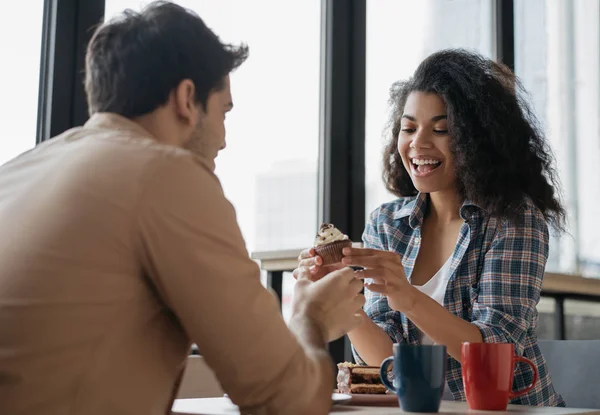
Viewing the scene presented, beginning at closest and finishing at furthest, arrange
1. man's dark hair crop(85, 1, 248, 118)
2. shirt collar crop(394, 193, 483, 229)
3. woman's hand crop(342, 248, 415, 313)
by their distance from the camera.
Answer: man's dark hair crop(85, 1, 248, 118), woman's hand crop(342, 248, 415, 313), shirt collar crop(394, 193, 483, 229)

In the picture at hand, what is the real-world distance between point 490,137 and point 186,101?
1362 millimetres

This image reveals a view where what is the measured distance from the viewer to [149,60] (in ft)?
3.96

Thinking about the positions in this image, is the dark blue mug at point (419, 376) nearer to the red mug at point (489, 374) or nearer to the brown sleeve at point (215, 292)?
the red mug at point (489, 374)

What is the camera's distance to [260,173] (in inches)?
118

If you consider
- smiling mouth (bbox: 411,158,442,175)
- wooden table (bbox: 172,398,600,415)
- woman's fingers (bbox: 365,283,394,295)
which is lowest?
wooden table (bbox: 172,398,600,415)

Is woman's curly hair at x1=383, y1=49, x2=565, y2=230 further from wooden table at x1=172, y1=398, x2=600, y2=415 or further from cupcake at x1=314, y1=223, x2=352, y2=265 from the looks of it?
wooden table at x1=172, y1=398, x2=600, y2=415

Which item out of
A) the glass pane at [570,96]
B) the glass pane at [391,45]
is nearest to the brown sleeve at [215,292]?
the glass pane at [391,45]

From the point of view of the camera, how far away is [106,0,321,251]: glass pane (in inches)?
116

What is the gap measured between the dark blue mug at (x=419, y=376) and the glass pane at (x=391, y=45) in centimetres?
186

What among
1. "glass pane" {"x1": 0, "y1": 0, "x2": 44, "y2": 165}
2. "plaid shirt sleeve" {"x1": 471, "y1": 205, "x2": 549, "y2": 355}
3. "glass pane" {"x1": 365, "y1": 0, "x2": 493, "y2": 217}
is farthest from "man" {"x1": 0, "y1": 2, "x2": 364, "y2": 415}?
"glass pane" {"x1": 365, "y1": 0, "x2": 493, "y2": 217}

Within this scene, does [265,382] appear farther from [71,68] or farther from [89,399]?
[71,68]

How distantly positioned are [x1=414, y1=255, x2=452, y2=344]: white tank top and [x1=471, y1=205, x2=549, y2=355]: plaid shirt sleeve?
8cm

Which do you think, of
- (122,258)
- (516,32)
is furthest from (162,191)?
(516,32)

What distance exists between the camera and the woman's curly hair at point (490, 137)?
7.51 feet
